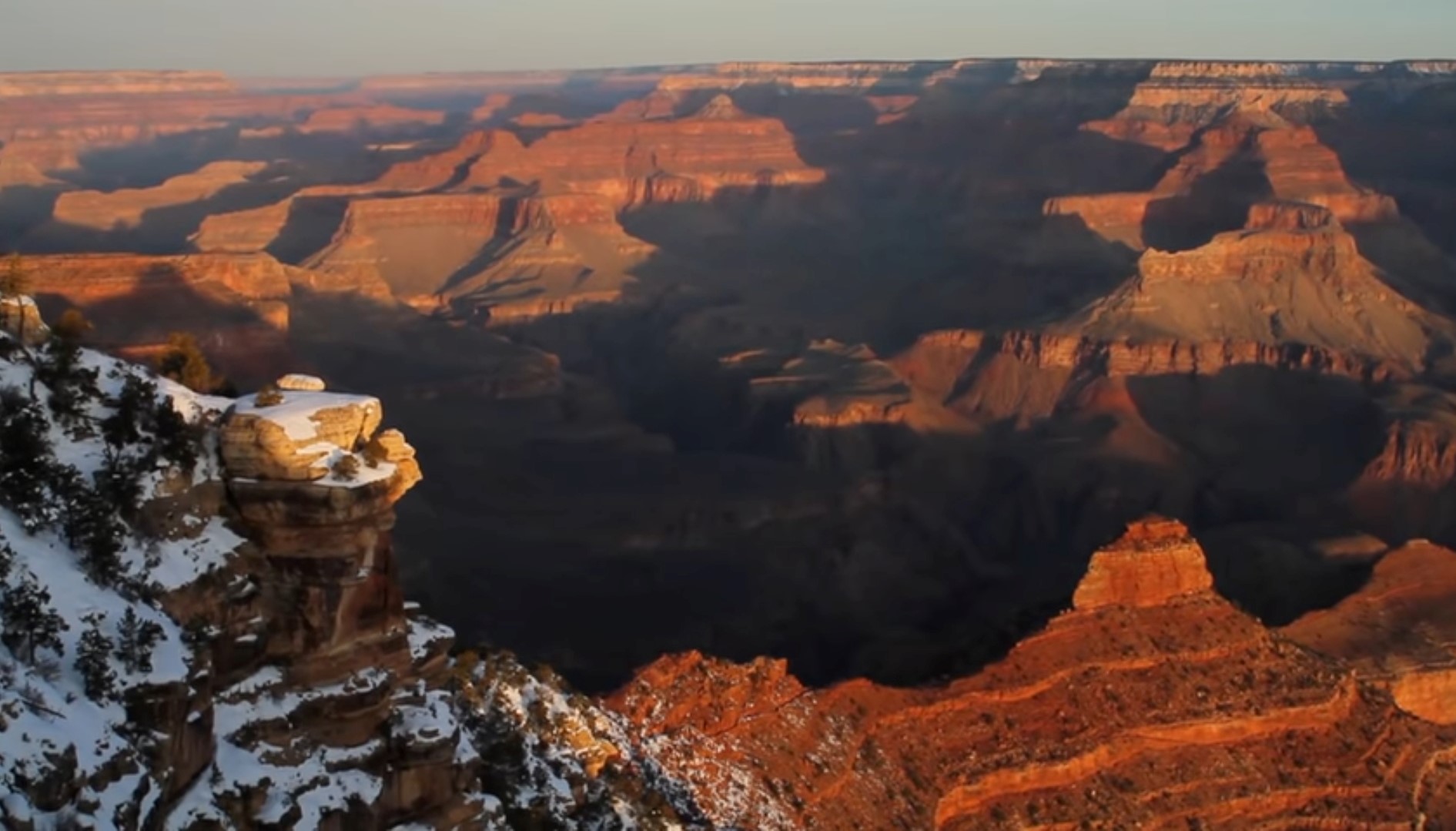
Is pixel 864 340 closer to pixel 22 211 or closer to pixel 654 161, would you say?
pixel 654 161

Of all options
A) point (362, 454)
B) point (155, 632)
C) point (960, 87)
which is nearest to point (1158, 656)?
point (362, 454)

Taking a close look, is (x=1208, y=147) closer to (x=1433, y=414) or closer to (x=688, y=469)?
(x=1433, y=414)

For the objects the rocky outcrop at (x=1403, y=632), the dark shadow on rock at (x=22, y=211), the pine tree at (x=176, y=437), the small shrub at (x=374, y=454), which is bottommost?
the dark shadow on rock at (x=22, y=211)

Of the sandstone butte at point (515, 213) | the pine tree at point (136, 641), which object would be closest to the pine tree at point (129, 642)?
the pine tree at point (136, 641)

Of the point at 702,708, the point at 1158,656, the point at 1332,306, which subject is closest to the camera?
the point at 702,708

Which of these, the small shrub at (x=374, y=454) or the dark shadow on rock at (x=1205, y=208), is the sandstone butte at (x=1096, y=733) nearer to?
the small shrub at (x=374, y=454)

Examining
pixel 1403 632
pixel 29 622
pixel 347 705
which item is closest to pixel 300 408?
pixel 347 705
